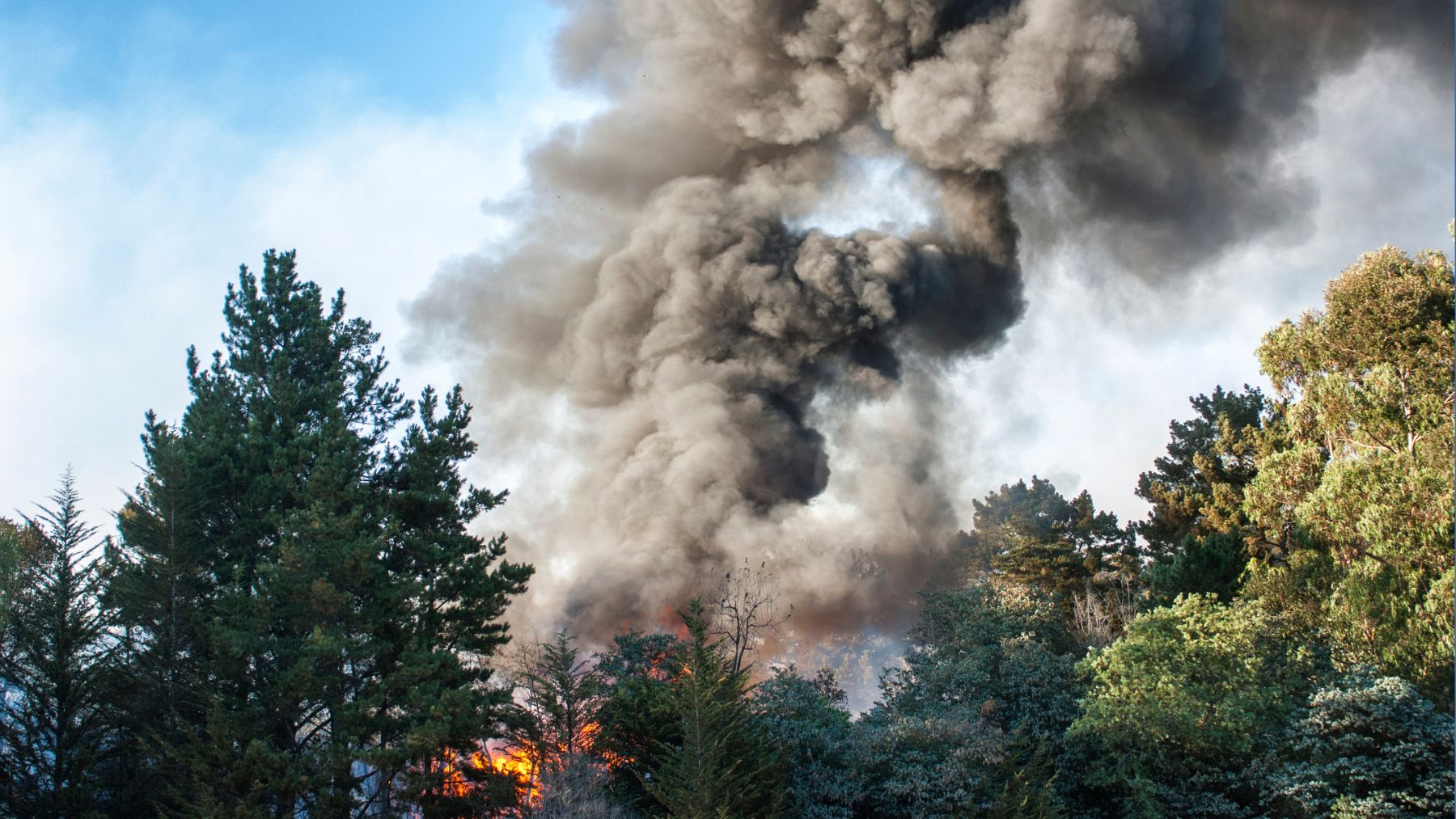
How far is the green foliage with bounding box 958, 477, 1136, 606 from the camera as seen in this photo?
35281 mm

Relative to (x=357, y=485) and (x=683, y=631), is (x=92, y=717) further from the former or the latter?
(x=683, y=631)

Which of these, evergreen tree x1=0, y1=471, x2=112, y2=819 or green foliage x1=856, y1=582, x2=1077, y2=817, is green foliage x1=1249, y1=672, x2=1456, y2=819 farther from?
evergreen tree x1=0, y1=471, x2=112, y2=819

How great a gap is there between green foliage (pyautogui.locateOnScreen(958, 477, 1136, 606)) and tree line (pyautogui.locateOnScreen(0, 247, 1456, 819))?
1010 centimetres

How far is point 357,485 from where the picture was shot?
21.5 metres

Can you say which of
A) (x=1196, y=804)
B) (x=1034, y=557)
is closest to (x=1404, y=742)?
(x=1196, y=804)

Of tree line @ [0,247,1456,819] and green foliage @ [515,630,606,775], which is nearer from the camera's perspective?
A: tree line @ [0,247,1456,819]

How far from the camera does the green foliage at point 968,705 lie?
19.7 m

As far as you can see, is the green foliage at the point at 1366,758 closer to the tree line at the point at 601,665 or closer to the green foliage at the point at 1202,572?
the tree line at the point at 601,665

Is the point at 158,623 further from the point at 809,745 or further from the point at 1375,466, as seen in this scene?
the point at 1375,466

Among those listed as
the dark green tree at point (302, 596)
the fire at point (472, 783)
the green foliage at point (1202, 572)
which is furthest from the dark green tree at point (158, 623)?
the green foliage at point (1202, 572)

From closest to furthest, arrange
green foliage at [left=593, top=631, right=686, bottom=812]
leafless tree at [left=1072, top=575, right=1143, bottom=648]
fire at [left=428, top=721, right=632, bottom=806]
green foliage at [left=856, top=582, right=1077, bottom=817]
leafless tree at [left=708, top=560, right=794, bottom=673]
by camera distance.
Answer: fire at [left=428, top=721, right=632, bottom=806]
green foliage at [left=593, top=631, right=686, bottom=812]
green foliage at [left=856, top=582, right=1077, bottom=817]
leafless tree at [left=1072, top=575, right=1143, bottom=648]
leafless tree at [left=708, top=560, right=794, bottom=673]

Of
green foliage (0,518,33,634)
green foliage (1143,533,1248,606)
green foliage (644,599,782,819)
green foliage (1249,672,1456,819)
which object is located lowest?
green foliage (1249,672,1456,819)

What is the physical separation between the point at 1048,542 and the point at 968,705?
1502 centimetres

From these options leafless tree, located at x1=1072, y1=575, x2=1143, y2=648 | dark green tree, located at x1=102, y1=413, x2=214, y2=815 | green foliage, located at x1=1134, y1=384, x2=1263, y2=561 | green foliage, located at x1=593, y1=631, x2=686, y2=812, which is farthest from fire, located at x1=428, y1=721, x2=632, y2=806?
green foliage, located at x1=1134, y1=384, x2=1263, y2=561
